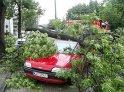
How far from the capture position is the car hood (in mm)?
8914

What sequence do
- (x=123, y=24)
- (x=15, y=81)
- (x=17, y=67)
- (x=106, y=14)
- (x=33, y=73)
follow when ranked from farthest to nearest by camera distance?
(x=106, y=14) → (x=123, y=24) → (x=17, y=67) → (x=33, y=73) → (x=15, y=81)

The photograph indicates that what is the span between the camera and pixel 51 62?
30.0 feet

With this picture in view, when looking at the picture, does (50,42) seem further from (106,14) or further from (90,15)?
(106,14)

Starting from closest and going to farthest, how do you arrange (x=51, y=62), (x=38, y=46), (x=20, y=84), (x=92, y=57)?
(x=92, y=57), (x=20, y=84), (x=38, y=46), (x=51, y=62)

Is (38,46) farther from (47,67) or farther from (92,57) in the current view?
(92,57)

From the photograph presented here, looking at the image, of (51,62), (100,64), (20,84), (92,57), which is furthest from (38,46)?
(100,64)

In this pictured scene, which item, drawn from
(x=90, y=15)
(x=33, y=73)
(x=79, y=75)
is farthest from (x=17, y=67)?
(x=90, y=15)

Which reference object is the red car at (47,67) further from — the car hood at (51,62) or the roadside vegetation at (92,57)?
the roadside vegetation at (92,57)

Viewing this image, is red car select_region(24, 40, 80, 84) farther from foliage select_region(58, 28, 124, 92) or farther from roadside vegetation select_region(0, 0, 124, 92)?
foliage select_region(58, 28, 124, 92)

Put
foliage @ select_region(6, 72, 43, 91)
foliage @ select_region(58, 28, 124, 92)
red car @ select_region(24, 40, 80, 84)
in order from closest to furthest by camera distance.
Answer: foliage @ select_region(58, 28, 124, 92) → foliage @ select_region(6, 72, 43, 91) → red car @ select_region(24, 40, 80, 84)

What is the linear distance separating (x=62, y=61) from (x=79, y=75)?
1.73 metres

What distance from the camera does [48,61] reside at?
9.25 m

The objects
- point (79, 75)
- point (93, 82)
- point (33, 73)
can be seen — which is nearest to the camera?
point (93, 82)

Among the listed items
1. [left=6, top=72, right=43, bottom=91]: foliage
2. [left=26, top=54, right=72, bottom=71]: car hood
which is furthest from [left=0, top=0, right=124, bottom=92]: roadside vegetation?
[left=26, top=54, right=72, bottom=71]: car hood
